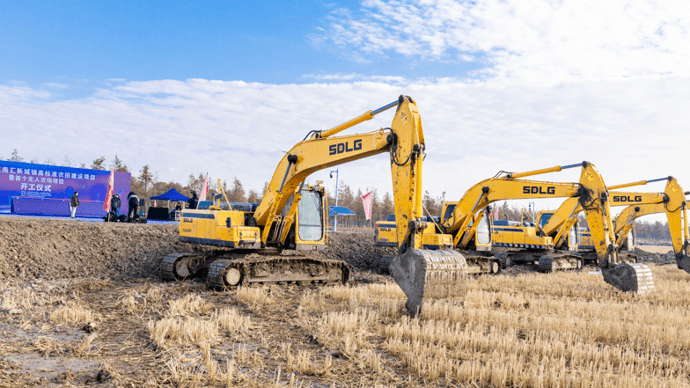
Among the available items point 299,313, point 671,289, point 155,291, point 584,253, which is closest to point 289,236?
point 155,291

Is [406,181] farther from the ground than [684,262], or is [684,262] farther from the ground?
[406,181]

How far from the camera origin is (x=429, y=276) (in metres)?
7.98

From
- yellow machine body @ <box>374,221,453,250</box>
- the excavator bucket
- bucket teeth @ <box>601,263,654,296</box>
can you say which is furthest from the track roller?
bucket teeth @ <box>601,263,654,296</box>

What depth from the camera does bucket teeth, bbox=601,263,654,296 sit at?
12273mm

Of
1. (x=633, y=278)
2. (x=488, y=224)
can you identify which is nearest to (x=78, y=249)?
(x=488, y=224)

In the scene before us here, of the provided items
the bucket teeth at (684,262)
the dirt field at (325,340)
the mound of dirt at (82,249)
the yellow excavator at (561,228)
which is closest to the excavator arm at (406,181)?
the dirt field at (325,340)

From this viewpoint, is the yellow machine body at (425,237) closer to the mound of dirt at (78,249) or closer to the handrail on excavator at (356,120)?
the handrail on excavator at (356,120)

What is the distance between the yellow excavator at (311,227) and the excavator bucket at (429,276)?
2 centimetres

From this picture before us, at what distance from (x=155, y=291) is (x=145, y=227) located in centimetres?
915

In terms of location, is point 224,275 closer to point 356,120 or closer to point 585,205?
point 356,120

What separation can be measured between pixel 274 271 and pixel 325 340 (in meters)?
6.02

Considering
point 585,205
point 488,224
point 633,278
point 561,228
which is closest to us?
point 633,278

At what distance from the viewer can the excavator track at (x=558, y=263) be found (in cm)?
1970

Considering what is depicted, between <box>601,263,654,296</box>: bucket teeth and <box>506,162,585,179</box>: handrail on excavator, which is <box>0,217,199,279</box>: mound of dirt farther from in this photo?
<box>601,263,654,296</box>: bucket teeth
